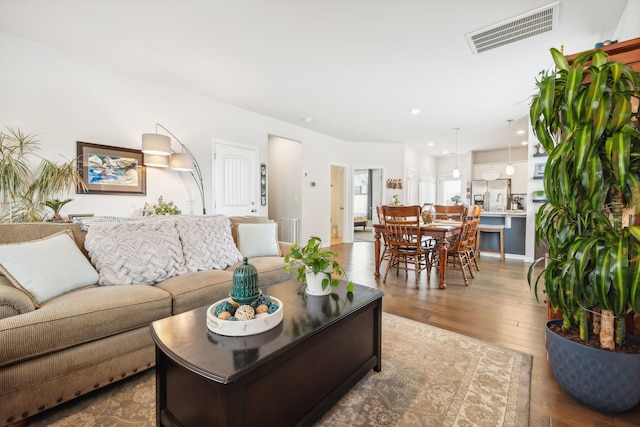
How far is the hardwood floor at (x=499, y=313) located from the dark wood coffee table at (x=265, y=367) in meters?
1.00

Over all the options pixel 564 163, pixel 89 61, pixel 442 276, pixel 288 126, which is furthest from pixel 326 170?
pixel 564 163

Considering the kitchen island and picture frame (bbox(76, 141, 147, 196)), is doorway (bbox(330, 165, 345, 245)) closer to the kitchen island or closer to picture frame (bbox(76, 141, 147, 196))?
the kitchen island

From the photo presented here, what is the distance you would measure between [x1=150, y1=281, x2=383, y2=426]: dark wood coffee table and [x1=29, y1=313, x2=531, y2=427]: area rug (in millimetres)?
139

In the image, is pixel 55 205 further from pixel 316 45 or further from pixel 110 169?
pixel 316 45

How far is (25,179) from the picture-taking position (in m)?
2.73

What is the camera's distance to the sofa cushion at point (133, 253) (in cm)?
205

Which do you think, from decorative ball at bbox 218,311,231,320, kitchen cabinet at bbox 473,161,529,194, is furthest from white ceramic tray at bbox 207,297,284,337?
kitchen cabinet at bbox 473,161,529,194

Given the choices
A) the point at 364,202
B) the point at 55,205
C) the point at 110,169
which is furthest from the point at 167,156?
the point at 364,202

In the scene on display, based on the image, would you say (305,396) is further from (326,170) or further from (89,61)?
(326,170)

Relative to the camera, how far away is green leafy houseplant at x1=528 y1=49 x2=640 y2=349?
1.30m

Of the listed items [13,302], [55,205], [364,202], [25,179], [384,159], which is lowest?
[13,302]

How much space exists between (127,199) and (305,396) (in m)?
3.40

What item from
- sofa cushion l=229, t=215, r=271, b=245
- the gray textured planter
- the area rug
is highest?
sofa cushion l=229, t=215, r=271, b=245

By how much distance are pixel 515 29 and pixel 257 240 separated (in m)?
3.22
